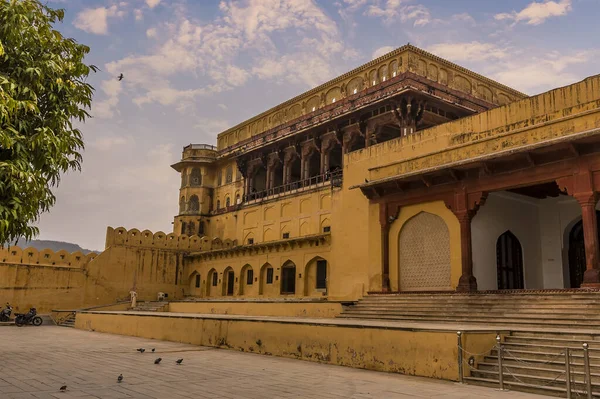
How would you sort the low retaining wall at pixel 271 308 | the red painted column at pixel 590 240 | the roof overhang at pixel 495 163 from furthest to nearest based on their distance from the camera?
1. the low retaining wall at pixel 271 308
2. the roof overhang at pixel 495 163
3. the red painted column at pixel 590 240

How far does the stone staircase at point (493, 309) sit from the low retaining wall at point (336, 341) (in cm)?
264

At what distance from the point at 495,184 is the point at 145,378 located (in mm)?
10312

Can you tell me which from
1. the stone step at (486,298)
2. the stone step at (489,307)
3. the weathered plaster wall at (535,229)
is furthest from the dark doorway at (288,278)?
the weathered plaster wall at (535,229)

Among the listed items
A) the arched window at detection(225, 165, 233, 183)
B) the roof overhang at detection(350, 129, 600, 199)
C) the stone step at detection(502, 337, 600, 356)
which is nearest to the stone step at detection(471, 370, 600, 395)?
the stone step at detection(502, 337, 600, 356)

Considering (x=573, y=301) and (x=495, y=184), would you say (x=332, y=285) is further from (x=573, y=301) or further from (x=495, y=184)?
(x=573, y=301)

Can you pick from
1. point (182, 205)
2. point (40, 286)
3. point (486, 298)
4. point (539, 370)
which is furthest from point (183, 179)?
point (539, 370)

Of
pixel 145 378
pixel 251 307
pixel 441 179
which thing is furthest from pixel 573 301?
pixel 251 307

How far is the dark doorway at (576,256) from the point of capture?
52.4 feet

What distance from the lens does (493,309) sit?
42.0 feet

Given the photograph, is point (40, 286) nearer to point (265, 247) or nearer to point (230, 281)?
point (230, 281)

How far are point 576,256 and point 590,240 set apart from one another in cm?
416

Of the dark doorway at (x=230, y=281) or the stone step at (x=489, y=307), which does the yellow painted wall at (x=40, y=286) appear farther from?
the stone step at (x=489, y=307)

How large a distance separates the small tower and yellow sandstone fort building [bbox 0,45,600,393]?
6518mm

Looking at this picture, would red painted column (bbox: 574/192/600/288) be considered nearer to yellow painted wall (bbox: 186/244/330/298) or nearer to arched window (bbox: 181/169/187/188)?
yellow painted wall (bbox: 186/244/330/298)
